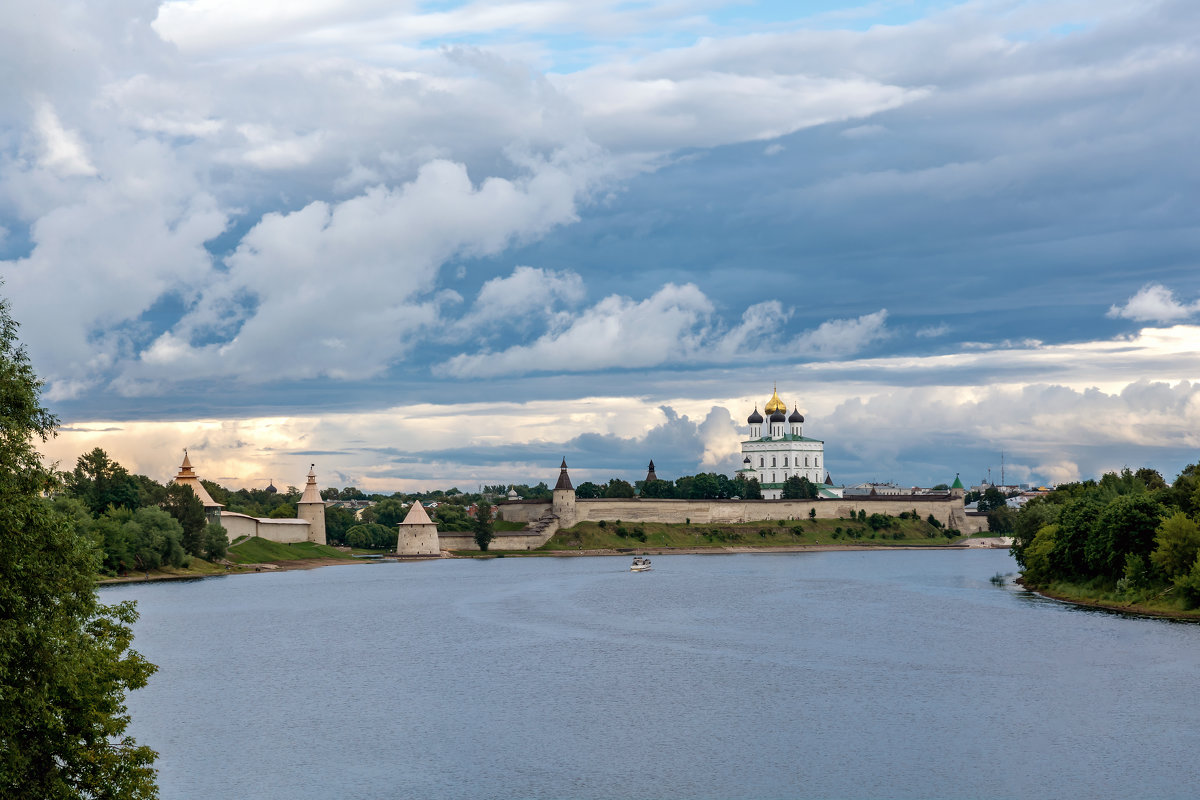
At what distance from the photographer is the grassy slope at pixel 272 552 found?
80.1 m

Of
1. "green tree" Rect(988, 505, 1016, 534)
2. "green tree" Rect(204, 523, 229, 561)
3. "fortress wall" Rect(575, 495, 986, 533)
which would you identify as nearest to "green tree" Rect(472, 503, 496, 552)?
"fortress wall" Rect(575, 495, 986, 533)

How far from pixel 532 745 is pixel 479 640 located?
1625cm

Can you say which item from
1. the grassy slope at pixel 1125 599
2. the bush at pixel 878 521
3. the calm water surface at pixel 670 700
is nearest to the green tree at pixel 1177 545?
the grassy slope at pixel 1125 599

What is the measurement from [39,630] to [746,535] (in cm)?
10430

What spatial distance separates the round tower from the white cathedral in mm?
41087

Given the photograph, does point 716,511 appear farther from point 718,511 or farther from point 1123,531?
point 1123,531

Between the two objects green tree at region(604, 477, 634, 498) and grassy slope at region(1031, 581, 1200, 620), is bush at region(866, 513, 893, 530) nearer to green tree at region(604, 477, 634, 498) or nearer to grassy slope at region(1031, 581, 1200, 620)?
green tree at region(604, 477, 634, 498)

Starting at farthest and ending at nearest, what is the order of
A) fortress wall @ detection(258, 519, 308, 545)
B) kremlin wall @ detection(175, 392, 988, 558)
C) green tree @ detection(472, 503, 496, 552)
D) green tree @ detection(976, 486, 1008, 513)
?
green tree @ detection(976, 486, 1008, 513) < green tree @ detection(472, 503, 496, 552) < kremlin wall @ detection(175, 392, 988, 558) < fortress wall @ detection(258, 519, 308, 545)

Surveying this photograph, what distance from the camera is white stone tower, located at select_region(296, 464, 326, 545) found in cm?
9488

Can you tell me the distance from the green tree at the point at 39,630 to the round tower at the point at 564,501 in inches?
3675

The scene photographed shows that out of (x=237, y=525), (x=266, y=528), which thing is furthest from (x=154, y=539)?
(x=266, y=528)

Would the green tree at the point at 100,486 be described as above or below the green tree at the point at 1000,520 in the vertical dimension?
above

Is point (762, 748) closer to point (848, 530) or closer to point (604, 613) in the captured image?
point (604, 613)

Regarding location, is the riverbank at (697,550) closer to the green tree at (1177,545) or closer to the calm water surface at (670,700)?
the calm water surface at (670,700)
